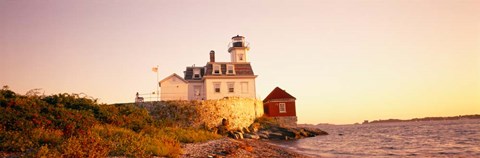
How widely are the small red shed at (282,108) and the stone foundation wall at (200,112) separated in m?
10.5

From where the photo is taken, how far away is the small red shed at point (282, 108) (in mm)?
44594

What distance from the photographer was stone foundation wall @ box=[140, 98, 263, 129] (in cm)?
2770

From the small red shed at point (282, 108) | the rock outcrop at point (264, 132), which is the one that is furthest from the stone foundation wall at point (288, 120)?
the rock outcrop at point (264, 132)

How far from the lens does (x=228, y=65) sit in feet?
134

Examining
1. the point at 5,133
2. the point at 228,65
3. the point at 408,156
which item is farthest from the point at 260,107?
the point at 5,133

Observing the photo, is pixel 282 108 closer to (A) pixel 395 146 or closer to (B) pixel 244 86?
(B) pixel 244 86

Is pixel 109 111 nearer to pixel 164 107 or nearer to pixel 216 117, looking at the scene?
pixel 164 107

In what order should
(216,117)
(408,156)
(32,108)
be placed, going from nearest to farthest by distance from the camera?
(32,108)
(408,156)
(216,117)

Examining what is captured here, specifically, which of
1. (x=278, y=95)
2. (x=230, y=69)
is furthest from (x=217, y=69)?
(x=278, y=95)

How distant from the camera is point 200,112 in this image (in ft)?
95.2

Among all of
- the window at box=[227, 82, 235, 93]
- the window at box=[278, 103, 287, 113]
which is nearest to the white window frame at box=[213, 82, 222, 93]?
the window at box=[227, 82, 235, 93]

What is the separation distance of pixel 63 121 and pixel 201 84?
2715 cm

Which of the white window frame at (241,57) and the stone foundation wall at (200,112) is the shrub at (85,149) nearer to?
the stone foundation wall at (200,112)

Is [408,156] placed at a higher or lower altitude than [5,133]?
lower
